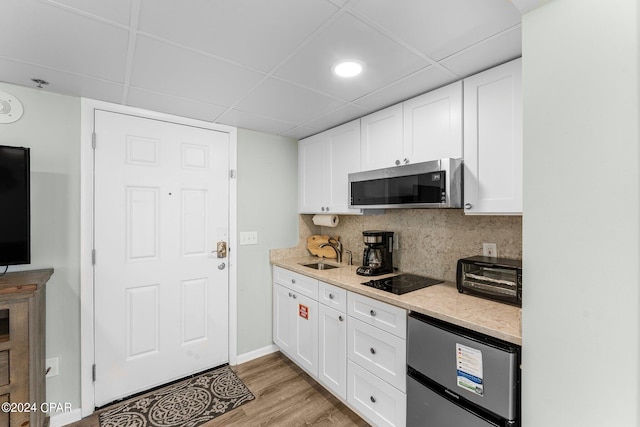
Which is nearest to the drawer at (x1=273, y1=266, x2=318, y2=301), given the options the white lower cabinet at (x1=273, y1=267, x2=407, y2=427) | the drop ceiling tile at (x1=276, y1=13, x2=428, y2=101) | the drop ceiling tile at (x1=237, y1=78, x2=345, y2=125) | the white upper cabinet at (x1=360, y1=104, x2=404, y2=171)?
the white lower cabinet at (x1=273, y1=267, x2=407, y2=427)

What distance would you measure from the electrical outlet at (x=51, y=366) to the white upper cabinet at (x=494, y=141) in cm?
285

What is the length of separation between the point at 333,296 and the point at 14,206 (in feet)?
6.65

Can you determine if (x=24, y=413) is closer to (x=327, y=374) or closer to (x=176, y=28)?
(x=327, y=374)

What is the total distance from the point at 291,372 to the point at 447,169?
2158 millimetres

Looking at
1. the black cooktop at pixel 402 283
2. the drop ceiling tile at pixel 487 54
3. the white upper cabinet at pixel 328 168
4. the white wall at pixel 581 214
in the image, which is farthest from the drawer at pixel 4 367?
the drop ceiling tile at pixel 487 54

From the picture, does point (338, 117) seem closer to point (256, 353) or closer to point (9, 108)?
point (9, 108)

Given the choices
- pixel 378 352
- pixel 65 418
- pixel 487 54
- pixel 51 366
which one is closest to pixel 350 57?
pixel 487 54

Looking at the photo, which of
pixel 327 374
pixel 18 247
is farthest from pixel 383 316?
pixel 18 247

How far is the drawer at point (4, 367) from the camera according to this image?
1.43 metres

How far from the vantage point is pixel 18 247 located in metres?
1.61

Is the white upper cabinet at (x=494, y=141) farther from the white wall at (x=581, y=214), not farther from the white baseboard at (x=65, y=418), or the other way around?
the white baseboard at (x=65, y=418)

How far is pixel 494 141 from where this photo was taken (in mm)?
1518

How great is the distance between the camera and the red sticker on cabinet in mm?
2346

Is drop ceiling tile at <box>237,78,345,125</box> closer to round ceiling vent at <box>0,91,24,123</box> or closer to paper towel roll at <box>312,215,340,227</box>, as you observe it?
paper towel roll at <box>312,215,340,227</box>
